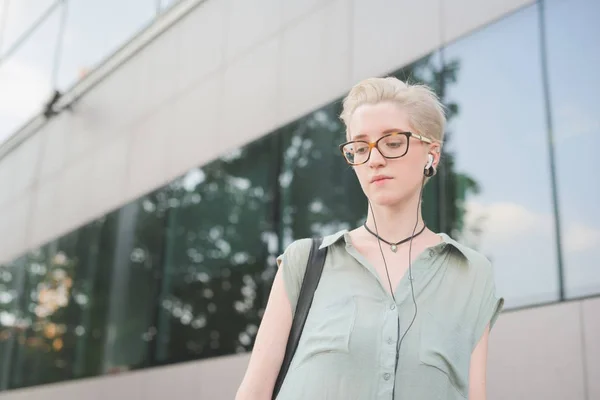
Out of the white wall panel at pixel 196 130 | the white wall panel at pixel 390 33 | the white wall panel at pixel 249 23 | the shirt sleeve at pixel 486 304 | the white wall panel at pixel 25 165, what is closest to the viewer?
the shirt sleeve at pixel 486 304

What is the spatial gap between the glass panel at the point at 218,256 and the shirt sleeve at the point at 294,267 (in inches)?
243

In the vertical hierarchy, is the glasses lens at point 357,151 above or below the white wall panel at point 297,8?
below

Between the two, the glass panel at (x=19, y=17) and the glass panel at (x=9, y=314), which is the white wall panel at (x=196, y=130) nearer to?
the glass panel at (x=9, y=314)

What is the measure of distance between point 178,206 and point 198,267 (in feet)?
3.42

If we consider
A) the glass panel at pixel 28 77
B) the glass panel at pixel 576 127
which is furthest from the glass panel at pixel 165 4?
the glass panel at pixel 576 127

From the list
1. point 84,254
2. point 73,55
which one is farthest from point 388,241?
point 73,55

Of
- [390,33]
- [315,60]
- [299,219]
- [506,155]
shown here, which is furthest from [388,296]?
[315,60]

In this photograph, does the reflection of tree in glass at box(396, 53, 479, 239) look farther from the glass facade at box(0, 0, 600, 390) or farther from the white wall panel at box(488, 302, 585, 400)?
the white wall panel at box(488, 302, 585, 400)

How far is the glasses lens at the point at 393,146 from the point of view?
2.05 m

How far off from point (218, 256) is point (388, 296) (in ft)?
24.3

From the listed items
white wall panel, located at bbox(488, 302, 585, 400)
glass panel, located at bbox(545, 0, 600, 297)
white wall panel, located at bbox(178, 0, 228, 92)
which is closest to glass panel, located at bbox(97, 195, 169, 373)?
white wall panel, located at bbox(178, 0, 228, 92)

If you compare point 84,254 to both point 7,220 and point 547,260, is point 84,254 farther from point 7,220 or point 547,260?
point 547,260

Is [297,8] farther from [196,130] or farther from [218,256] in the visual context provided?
[218,256]

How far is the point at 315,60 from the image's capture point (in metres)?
8.39
